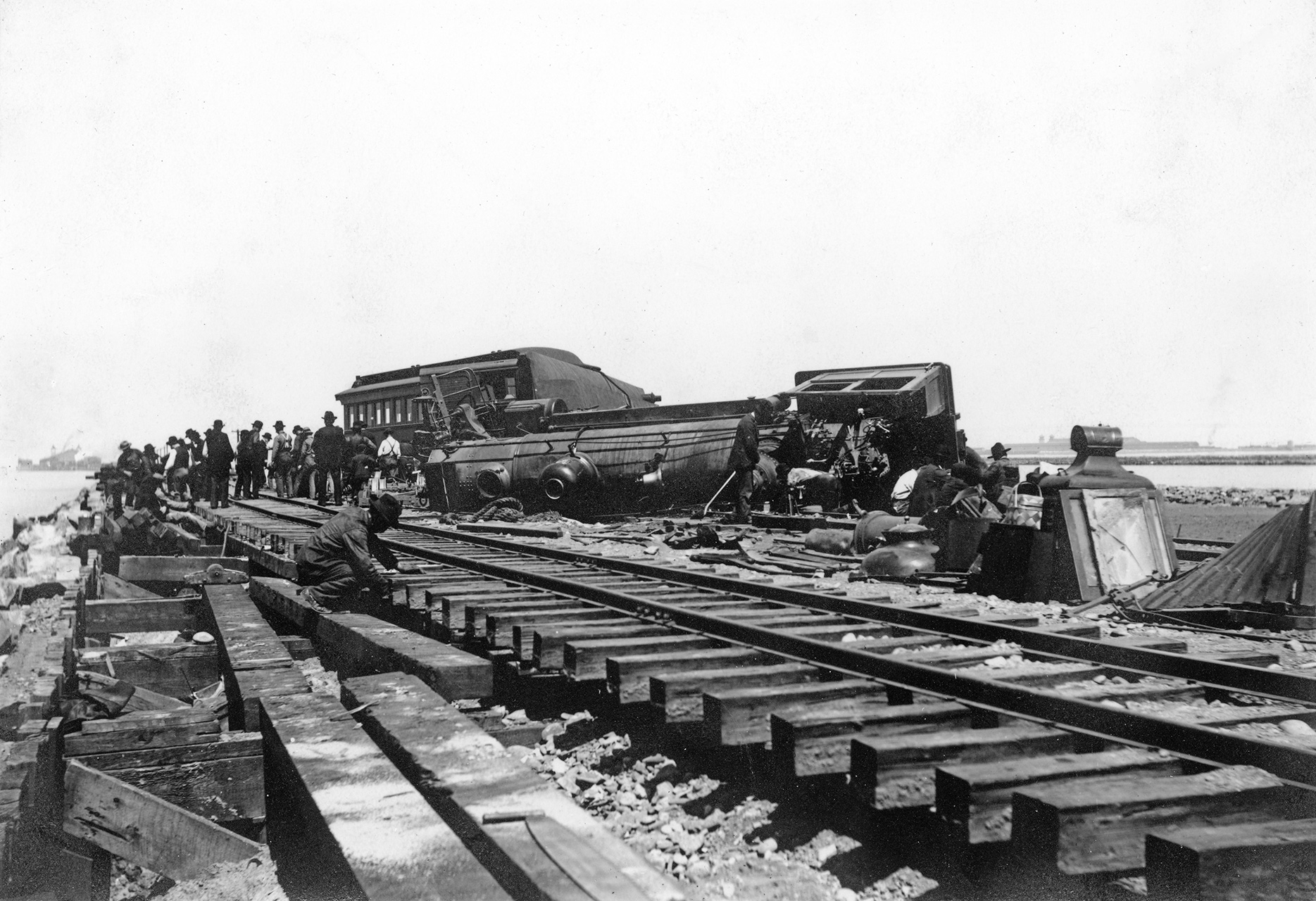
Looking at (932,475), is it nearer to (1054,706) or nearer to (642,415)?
(642,415)

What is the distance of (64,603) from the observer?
31.4ft

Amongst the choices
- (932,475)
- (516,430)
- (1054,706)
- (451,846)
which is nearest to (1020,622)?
(1054,706)

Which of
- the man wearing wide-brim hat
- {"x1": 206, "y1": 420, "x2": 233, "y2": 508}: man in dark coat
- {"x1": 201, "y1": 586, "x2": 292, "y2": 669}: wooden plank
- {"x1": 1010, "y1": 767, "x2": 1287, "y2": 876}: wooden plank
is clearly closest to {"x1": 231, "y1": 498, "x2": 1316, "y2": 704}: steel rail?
{"x1": 1010, "y1": 767, "x2": 1287, "y2": 876}: wooden plank

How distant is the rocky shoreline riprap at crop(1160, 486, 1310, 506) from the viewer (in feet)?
102

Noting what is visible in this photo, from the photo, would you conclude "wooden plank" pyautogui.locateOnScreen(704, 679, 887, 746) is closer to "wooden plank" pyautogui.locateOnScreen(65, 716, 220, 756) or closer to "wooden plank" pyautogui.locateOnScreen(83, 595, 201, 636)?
"wooden plank" pyautogui.locateOnScreen(65, 716, 220, 756)

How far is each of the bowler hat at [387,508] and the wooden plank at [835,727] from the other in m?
4.64

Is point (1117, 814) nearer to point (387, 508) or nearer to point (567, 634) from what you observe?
point (567, 634)

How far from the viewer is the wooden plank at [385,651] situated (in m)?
4.45

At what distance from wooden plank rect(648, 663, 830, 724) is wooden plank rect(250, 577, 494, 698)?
36.8 inches

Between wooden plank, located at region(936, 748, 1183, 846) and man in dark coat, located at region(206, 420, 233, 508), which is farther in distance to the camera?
man in dark coat, located at region(206, 420, 233, 508)

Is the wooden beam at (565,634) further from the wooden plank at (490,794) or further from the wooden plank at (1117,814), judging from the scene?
the wooden plank at (1117,814)

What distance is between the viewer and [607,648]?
4.69m

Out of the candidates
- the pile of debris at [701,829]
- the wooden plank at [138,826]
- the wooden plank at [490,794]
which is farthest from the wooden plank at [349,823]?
the pile of debris at [701,829]

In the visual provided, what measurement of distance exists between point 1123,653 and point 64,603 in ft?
31.7
